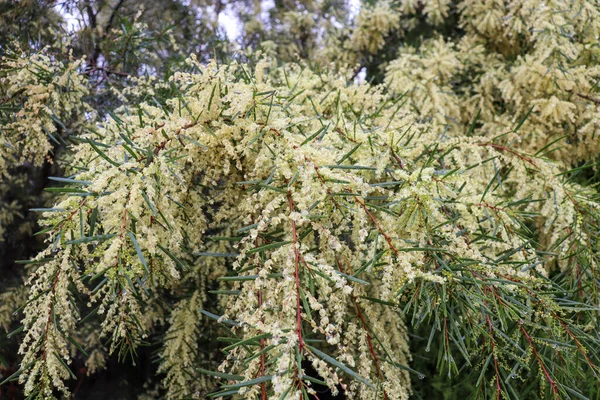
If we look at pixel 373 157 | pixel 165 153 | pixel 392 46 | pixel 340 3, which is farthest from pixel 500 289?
pixel 340 3

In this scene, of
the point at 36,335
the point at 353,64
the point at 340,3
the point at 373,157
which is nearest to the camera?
the point at 36,335

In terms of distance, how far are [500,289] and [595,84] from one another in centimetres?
175

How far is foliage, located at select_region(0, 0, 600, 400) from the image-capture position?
928mm

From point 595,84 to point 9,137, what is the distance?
2603 mm

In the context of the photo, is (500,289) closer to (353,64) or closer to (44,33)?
(353,64)

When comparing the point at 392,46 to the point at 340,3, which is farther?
the point at 340,3

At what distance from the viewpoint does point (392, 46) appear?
136 inches

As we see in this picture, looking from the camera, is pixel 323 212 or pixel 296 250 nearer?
pixel 296 250

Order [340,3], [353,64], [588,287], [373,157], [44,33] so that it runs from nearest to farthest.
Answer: [373,157] < [588,287] < [44,33] < [353,64] < [340,3]

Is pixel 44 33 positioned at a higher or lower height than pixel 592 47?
higher

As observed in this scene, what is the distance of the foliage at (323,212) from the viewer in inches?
36.5

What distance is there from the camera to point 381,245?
0.98 meters

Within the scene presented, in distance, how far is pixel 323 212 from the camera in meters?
0.98

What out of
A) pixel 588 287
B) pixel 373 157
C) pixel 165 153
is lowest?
pixel 588 287
